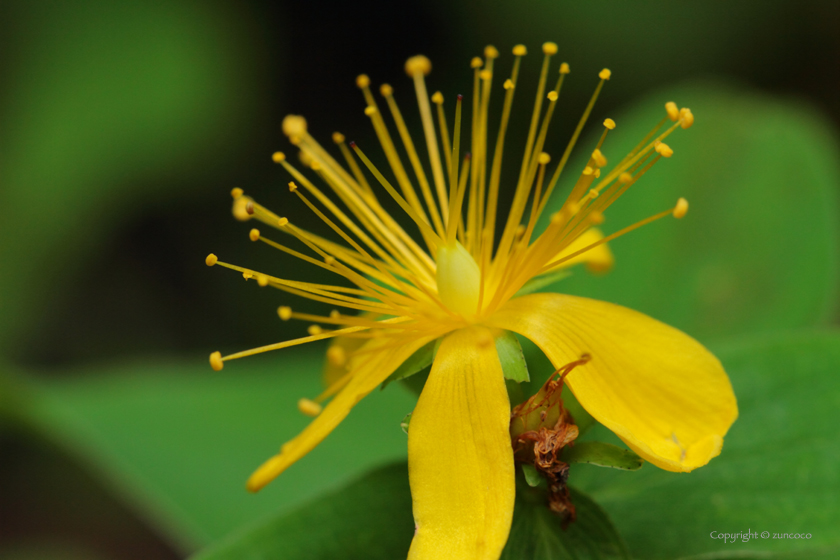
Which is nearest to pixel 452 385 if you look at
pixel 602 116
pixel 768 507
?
pixel 768 507

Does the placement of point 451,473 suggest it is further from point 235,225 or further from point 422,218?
point 235,225

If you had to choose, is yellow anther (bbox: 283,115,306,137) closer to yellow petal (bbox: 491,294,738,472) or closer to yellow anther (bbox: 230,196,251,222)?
yellow anther (bbox: 230,196,251,222)

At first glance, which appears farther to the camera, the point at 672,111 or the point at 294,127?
the point at 294,127

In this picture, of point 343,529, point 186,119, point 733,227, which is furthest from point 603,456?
point 186,119

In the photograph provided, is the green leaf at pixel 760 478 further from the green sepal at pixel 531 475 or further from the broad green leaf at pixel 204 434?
the broad green leaf at pixel 204 434

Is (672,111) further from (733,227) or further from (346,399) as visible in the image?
(733,227)
